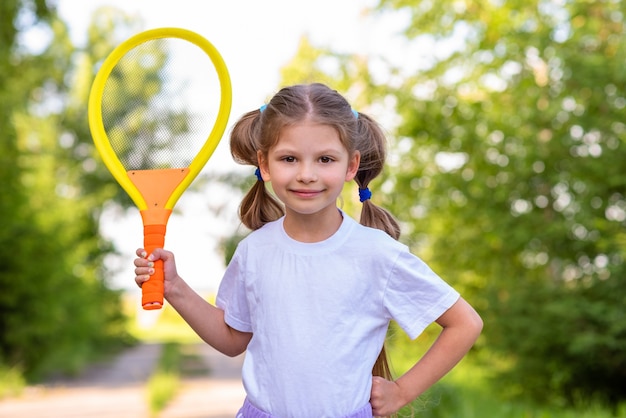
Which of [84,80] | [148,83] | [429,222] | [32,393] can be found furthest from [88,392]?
[84,80]

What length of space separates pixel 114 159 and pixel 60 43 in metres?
27.3

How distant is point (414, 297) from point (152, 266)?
71 centimetres

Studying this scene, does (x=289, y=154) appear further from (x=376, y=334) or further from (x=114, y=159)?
(x=114, y=159)

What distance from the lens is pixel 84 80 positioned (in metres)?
28.3

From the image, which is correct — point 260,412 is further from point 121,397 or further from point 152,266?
point 121,397

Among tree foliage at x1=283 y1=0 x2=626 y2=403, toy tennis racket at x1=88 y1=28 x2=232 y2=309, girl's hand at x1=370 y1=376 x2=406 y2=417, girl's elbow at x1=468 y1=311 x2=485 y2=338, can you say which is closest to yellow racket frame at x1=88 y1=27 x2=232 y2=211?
toy tennis racket at x1=88 y1=28 x2=232 y2=309

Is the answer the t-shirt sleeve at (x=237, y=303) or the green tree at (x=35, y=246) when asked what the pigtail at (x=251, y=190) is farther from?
the green tree at (x=35, y=246)

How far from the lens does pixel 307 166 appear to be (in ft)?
8.25

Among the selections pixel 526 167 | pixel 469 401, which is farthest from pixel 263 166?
pixel 526 167

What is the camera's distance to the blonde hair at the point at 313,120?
2586mm

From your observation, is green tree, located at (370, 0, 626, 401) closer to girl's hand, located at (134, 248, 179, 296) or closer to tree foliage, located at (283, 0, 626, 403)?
tree foliage, located at (283, 0, 626, 403)

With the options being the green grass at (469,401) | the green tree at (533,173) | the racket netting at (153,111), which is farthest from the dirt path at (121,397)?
the racket netting at (153,111)

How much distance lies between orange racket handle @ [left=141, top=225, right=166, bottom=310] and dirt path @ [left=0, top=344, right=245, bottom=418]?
24.1 feet

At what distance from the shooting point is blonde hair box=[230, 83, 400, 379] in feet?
8.48
